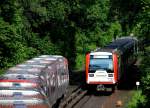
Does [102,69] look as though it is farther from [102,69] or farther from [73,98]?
[73,98]

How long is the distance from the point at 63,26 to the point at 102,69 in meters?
13.5

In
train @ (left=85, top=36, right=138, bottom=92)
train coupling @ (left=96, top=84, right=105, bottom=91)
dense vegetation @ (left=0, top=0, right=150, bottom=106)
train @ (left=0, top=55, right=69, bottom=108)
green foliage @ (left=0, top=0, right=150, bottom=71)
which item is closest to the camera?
train @ (left=0, top=55, right=69, bottom=108)

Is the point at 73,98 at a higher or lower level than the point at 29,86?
lower

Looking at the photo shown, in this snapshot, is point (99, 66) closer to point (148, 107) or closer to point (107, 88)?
point (107, 88)

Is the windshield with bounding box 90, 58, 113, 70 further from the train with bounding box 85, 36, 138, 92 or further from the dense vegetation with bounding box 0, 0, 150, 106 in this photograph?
the dense vegetation with bounding box 0, 0, 150, 106

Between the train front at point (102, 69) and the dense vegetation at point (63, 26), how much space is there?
2513mm

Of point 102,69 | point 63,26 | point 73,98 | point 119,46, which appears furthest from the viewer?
point 63,26

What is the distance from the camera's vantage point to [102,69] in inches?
1346

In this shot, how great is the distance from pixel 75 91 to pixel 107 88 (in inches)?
85.9

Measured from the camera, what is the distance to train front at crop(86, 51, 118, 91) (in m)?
34.2

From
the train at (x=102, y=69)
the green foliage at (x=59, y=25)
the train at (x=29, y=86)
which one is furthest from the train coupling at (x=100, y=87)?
the train at (x=29, y=86)

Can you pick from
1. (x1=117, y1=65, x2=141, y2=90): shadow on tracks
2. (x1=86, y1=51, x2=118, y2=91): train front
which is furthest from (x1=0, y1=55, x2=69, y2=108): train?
(x1=117, y1=65, x2=141, y2=90): shadow on tracks

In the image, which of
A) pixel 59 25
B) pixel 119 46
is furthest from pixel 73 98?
pixel 59 25

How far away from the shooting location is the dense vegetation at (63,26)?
35250 mm
